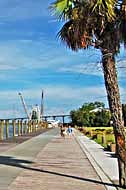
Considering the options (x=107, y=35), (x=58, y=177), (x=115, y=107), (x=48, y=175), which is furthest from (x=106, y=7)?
(x=48, y=175)

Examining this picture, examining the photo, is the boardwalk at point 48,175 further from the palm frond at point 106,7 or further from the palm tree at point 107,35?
the palm frond at point 106,7

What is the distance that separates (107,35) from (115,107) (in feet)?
5.89

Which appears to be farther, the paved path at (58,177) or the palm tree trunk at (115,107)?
the paved path at (58,177)

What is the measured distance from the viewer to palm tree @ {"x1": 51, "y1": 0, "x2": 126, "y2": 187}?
1255cm

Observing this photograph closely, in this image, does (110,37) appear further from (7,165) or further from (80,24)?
(7,165)

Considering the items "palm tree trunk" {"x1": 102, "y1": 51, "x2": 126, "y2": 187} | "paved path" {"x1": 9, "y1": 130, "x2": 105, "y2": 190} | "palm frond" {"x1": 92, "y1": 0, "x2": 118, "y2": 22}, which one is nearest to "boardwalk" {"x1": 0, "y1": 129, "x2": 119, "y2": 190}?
"paved path" {"x1": 9, "y1": 130, "x2": 105, "y2": 190}

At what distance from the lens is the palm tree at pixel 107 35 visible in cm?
1255

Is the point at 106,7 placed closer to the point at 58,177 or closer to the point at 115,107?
the point at 115,107

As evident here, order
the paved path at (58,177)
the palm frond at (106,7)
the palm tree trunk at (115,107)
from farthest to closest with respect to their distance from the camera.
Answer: the paved path at (58,177) < the palm tree trunk at (115,107) < the palm frond at (106,7)

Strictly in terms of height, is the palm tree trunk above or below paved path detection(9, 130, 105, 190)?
above

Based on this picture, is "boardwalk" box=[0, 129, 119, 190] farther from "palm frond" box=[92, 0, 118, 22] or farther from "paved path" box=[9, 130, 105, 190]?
"palm frond" box=[92, 0, 118, 22]

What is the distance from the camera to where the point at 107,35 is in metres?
12.9

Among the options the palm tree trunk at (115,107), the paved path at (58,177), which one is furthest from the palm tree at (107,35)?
the paved path at (58,177)

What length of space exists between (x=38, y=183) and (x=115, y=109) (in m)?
2.79
